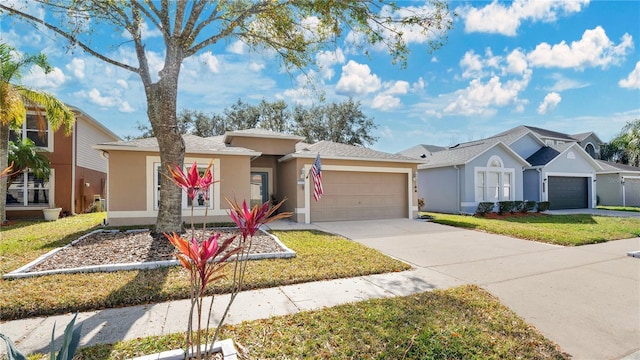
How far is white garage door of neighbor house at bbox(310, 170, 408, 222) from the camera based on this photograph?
13133mm

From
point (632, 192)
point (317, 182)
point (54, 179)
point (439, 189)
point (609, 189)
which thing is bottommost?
point (632, 192)

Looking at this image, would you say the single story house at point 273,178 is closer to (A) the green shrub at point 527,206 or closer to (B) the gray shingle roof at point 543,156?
(A) the green shrub at point 527,206

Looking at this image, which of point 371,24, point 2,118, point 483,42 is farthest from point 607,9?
point 2,118

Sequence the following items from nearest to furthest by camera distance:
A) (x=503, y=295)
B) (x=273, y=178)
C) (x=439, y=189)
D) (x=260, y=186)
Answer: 1. (x=503, y=295)
2. (x=260, y=186)
3. (x=273, y=178)
4. (x=439, y=189)

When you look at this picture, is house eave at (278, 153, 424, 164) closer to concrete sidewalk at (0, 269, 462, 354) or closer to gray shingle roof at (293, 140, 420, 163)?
gray shingle roof at (293, 140, 420, 163)

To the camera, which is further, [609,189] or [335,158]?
[609,189]

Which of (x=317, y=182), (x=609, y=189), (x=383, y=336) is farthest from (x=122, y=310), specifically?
(x=609, y=189)

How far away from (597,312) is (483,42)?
41.3ft

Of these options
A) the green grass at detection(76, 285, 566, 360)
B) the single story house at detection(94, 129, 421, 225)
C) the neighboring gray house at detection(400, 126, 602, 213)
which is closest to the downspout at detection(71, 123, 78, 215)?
the single story house at detection(94, 129, 421, 225)

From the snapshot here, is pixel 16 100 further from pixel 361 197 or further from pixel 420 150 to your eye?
pixel 420 150

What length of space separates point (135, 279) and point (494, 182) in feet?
A: 57.7

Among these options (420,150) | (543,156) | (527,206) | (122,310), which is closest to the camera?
(122,310)

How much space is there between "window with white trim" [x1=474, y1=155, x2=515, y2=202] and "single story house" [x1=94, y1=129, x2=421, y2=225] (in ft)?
14.7

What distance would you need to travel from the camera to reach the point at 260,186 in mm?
14789
